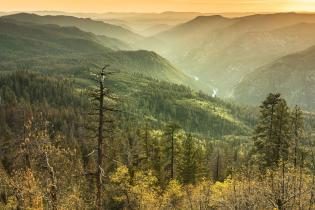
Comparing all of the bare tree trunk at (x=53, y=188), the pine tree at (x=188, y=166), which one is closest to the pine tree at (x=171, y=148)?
the pine tree at (x=188, y=166)

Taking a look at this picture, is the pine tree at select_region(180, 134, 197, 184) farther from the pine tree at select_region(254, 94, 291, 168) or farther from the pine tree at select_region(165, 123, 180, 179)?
the pine tree at select_region(254, 94, 291, 168)

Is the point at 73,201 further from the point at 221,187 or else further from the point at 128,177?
the point at 221,187

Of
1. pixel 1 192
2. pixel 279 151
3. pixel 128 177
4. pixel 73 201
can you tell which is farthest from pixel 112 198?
pixel 279 151

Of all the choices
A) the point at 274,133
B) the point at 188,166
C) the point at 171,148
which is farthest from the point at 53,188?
the point at 188,166

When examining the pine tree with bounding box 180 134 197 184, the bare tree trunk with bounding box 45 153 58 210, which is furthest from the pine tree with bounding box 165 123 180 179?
the bare tree trunk with bounding box 45 153 58 210

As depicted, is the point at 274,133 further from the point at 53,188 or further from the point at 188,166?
the point at 53,188

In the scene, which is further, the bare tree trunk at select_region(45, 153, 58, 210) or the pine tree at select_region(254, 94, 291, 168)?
the pine tree at select_region(254, 94, 291, 168)

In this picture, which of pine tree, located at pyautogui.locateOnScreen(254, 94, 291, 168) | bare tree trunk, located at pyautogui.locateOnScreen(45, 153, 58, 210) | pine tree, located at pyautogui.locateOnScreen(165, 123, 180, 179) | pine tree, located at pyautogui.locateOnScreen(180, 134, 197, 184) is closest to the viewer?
bare tree trunk, located at pyautogui.locateOnScreen(45, 153, 58, 210)

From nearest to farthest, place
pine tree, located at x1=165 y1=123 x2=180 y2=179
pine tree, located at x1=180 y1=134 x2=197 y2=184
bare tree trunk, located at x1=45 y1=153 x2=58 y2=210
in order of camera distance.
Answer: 1. bare tree trunk, located at x1=45 y1=153 x2=58 y2=210
2. pine tree, located at x1=165 y1=123 x2=180 y2=179
3. pine tree, located at x1=180 y1=134 x2=197 y2=184

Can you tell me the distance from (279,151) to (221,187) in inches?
406

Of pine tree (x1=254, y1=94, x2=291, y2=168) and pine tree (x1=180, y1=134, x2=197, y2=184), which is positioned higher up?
pine tree (x1=254, y1=94, x2=291, y2=168)

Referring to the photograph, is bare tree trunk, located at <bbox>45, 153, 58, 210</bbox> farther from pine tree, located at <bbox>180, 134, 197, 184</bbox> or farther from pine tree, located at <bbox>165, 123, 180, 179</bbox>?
pine tree, located at <bbox>180, 134, 197, 184</bbox>

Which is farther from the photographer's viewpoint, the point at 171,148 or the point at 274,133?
the point at 171,148

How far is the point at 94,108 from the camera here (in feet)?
87.7
